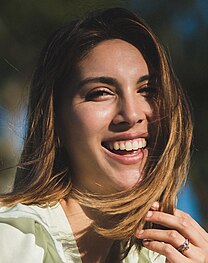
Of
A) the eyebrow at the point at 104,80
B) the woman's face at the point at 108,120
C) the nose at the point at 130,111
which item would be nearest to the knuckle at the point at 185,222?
the woman's face at the point at 108,120

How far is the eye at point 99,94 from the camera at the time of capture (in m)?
1.92

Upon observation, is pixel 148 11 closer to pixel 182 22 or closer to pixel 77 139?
pixel 182 22

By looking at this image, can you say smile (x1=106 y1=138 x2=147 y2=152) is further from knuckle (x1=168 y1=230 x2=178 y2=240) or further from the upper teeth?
knuckle (x1=168 y1=230 x2=178 y2=240)

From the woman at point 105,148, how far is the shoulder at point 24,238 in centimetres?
1

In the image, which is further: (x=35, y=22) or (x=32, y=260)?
(x=35, y=22)

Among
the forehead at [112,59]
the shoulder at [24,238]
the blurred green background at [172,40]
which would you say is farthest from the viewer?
the blurred green background at [172,40]

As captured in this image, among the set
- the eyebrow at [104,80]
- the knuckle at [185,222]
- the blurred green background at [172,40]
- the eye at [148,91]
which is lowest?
the knuckle at [185,222]

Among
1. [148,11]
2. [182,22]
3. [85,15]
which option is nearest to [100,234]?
[85,15]

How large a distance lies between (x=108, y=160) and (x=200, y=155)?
348 cm

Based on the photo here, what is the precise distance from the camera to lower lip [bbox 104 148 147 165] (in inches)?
75.0

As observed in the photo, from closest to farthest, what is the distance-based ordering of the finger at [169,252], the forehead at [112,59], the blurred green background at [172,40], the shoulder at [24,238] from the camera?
the shoulder at [24,238] < the finger at [169,252] < the forehead at [112,59] < the blurred green background at [172,40]

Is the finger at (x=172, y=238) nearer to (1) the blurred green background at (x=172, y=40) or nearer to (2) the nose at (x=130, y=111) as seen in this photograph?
(2) the nose at (x=130, y=111)

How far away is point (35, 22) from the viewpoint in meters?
4.61

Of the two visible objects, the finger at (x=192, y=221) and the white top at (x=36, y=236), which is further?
the finger at (x=192, y=221)
